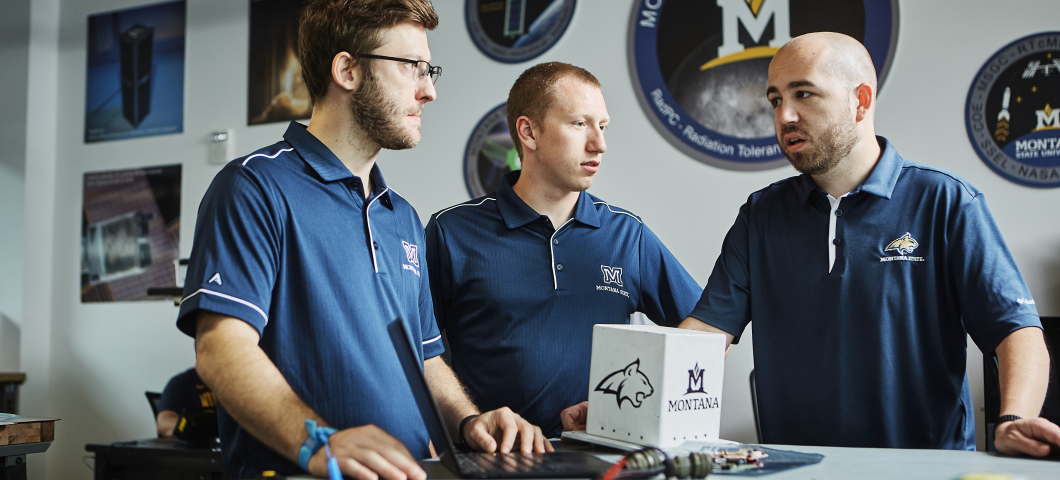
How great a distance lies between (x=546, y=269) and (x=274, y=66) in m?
2.70

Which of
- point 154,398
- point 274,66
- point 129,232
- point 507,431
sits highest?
point 274,66

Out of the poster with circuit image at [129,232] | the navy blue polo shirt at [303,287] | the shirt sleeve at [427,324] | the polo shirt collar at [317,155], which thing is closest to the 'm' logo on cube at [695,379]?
the navy blue polo shirt at [303,287]

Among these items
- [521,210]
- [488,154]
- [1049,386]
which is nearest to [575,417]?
[521,210]

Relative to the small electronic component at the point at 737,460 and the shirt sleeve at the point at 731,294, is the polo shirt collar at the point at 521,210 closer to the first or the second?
the shirt sleeve at the point at 731,294

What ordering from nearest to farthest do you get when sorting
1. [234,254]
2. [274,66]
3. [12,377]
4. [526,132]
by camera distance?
[234,254], [526,132], [274,66], [12,377]

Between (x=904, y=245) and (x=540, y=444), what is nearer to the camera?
(x=540, y=444)

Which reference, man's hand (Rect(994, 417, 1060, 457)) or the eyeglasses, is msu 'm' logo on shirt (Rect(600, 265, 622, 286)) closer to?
the eyeglasses

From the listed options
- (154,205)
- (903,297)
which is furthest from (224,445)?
Answer: (154,205)

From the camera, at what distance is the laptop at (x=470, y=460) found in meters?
1.02

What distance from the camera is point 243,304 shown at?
1.20 meters

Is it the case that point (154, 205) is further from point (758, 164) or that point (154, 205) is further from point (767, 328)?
point (767, 328)

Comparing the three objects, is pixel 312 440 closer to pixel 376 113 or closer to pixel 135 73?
pixel 376 113

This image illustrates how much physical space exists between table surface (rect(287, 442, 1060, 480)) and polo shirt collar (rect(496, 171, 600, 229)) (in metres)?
0.87

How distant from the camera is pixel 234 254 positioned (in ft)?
4.05
